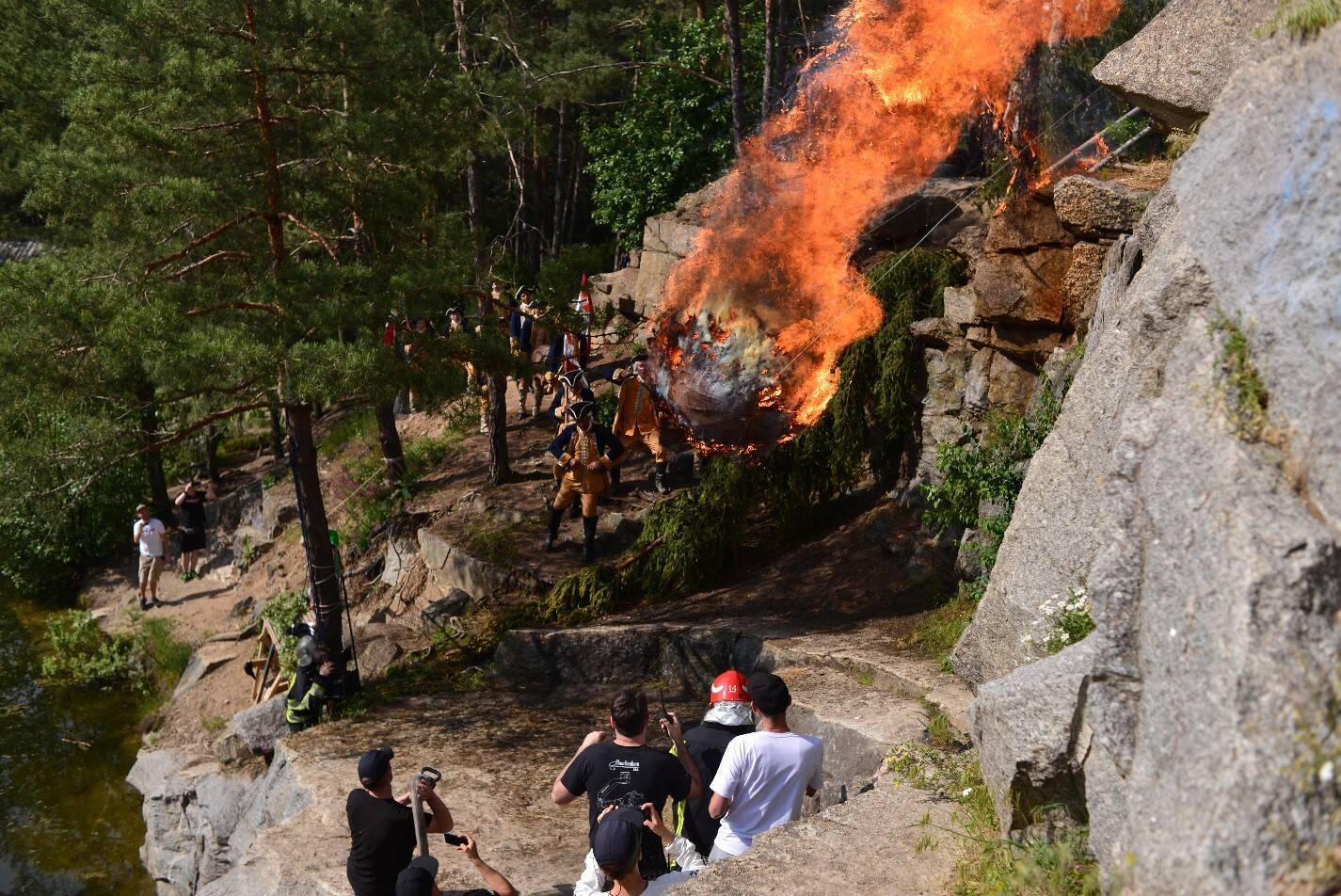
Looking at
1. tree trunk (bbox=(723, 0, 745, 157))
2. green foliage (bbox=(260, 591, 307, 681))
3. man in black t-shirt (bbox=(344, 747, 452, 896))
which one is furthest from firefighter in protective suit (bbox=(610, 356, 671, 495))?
man in black t-shirt (bbox=(344, 747, 452, 896))

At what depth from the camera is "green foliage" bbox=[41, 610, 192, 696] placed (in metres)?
16.3

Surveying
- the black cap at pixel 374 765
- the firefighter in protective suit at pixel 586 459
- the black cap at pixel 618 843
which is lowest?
the firefighter in protective suit at pixel 586 459

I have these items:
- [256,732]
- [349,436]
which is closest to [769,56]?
[349,436]

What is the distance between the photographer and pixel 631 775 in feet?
18.4

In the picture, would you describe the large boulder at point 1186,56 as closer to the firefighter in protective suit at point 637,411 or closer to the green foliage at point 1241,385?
the green foliage at point 1241,385

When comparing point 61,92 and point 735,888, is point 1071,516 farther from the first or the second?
point 61,92

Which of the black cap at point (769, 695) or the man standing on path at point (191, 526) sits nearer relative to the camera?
the black cap at point (769, 695)

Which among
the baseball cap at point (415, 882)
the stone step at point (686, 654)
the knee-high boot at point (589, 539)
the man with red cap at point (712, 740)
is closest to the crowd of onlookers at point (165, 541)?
the knee-high boot at point (589, 539)

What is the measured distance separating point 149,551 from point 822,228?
11763mm

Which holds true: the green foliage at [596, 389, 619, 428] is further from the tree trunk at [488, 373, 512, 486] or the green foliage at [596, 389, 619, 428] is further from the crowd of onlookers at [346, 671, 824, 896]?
the crowd of onlookers at [346, 671, 824, 896]

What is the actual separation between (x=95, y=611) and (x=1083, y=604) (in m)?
17.0

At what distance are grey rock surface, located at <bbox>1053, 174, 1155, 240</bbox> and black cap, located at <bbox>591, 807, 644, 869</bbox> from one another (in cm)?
719

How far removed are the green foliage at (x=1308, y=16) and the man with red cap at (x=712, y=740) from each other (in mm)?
4091

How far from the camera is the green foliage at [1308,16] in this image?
497cm
